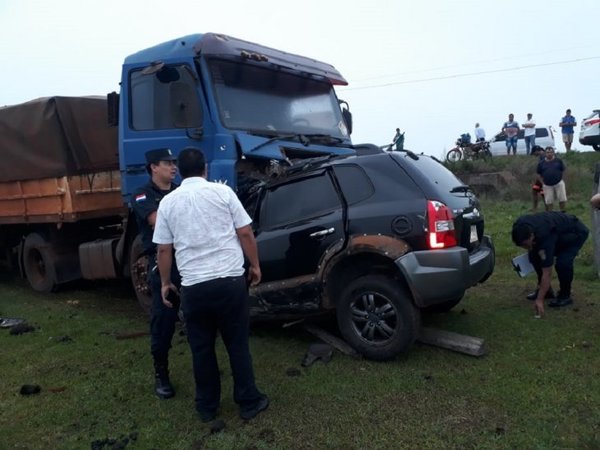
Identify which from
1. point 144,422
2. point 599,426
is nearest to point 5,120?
point 144,422

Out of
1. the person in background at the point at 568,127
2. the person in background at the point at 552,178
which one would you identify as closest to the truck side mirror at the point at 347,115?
the person in background at the point at 552,178

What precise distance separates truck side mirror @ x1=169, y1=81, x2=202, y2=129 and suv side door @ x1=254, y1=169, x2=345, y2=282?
41.4 inches

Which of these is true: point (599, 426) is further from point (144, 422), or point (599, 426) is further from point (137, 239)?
point (137, 239)

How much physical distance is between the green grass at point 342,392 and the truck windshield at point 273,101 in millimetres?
2146

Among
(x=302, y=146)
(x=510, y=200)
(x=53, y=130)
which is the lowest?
(x=510, y=200)

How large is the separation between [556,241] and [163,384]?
4072 millimetres

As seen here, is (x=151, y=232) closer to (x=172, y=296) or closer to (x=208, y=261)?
(x=172, y=296)

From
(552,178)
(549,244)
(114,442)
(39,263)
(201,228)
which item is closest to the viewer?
(201,228)

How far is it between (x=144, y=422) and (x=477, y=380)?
2386 mm

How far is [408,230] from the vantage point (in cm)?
436

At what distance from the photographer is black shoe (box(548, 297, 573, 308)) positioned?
19.4 ft

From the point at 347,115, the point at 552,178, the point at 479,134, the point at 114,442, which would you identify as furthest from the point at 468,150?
the point at 114,442

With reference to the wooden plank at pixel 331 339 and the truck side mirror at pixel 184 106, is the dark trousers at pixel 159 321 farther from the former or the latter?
the truck side mirror at pixel 184 106

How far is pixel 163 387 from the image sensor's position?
4230mm
